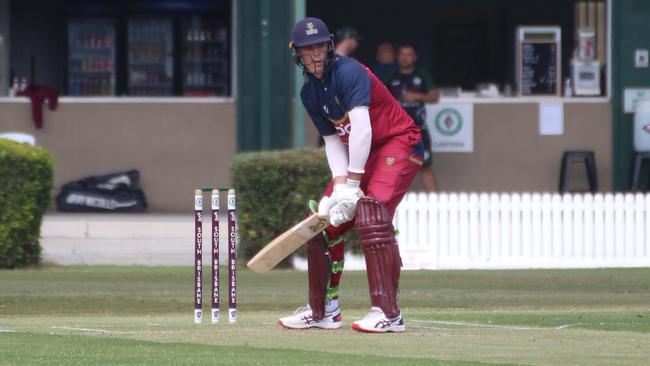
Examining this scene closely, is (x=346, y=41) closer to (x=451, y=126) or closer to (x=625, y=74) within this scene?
(x=451, y=126)

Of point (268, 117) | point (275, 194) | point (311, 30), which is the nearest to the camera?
point (311, 30)

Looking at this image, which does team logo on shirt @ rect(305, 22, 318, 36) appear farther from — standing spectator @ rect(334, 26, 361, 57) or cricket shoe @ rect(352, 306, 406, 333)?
standing spectator @ rect(334, 26, 361, 57)

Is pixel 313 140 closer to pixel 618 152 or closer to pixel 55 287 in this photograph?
pixel 618 152

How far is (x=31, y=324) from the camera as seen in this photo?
10.6 meters

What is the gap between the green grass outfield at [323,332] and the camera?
8.04 meters

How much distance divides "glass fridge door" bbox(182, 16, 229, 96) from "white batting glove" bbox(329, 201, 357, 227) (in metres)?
13.8

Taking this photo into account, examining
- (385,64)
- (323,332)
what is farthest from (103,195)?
(323,332)

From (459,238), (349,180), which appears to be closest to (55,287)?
(459,238)

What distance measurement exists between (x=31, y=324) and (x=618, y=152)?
11.5 meters

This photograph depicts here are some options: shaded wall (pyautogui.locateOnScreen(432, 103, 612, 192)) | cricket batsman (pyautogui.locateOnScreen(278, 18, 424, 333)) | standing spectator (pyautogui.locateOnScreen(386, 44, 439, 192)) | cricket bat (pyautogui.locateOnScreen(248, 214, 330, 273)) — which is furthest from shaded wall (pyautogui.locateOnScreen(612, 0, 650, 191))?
cricket bat (pyautogui.locateOnScreen(248, 214, 330, 273))

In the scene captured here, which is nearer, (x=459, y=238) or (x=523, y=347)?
(x=523, y=347)

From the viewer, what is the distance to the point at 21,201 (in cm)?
1525

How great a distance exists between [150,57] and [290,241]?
14.4m

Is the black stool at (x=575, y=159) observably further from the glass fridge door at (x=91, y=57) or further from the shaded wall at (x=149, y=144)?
the glass fridge door at (x=91, y=57)
